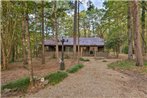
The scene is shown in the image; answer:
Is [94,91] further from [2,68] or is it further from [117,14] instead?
[117,14]

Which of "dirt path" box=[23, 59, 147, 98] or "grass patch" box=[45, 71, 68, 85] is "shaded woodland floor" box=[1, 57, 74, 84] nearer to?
"grass patch" box=[45, 71, 68, 85]

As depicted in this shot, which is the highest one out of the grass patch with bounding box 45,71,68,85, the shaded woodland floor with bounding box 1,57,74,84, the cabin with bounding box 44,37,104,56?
the cabin with bounding box 44,37,104,56

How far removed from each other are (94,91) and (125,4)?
1990cm

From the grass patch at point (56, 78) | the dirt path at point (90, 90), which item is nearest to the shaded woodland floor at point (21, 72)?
the grass patch at point (56, 78)

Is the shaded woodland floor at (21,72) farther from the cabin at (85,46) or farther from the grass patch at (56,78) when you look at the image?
the cabin at (85,46)

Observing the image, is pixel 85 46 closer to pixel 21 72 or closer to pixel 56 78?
pixel 21 72

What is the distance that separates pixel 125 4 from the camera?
2772cm

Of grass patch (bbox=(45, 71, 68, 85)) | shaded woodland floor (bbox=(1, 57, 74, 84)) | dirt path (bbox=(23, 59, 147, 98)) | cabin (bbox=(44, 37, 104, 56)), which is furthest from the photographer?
cabin (bbox=(44, 37, 104, 56))

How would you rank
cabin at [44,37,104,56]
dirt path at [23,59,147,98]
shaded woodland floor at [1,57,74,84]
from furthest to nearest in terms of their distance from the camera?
cabin at [44,37,104,56], shaded woodland floor at [1,57,74,84], dirt path at [23,59,147,98]

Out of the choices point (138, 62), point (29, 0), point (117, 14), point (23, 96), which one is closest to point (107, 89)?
point (23, 96)

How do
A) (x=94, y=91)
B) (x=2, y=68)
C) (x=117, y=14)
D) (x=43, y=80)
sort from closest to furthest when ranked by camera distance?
(x=94, y=91) → (x=43, y=80) → (x=2, y=68) → (x=117, y=14)

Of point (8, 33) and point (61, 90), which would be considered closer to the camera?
point (61, 90)

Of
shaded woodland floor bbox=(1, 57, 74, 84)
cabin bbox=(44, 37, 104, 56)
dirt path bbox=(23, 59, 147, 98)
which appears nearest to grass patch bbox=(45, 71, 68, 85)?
dirt path bbox=(23, 59, 147, 98)

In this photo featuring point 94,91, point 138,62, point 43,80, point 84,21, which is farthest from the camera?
point 84,21
